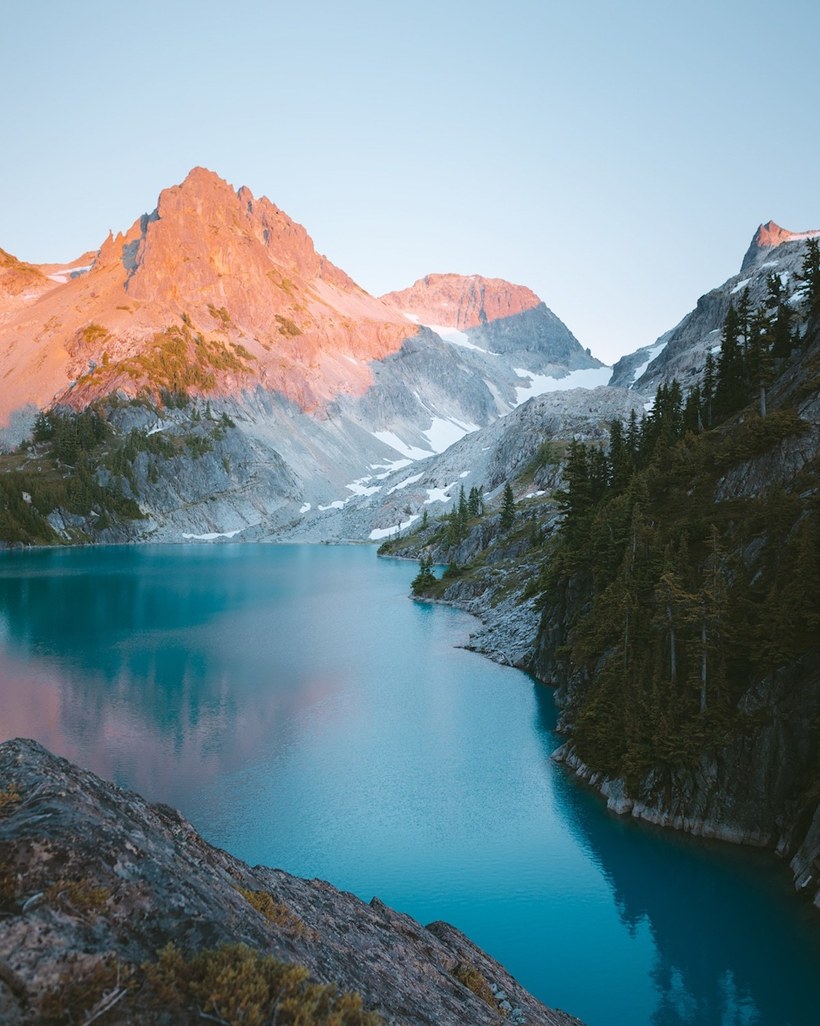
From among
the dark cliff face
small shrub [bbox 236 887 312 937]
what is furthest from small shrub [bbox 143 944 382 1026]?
the dark cliff face

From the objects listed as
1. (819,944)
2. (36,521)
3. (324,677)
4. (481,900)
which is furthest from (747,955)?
(36,521)

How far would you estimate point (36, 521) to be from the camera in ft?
624

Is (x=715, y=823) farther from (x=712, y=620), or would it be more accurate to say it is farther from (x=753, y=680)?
(x=712, y=620)

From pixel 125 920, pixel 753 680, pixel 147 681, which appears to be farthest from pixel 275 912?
pixel 147 681

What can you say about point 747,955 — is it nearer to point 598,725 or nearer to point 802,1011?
point 802,1011

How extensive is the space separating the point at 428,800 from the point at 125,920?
35.6m

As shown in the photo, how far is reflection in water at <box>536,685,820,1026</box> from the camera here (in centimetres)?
2648

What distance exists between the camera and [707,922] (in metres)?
31.3

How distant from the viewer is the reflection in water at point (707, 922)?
86.9 ft

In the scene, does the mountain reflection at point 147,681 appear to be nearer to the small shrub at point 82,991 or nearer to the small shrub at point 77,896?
the small shrub at point 77,896

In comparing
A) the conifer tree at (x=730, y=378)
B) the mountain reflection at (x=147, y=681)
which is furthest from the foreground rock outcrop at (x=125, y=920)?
the conifer tree at (x=730, y=378)

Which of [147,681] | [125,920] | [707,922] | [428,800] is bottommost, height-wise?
[147,681]

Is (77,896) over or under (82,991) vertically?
over

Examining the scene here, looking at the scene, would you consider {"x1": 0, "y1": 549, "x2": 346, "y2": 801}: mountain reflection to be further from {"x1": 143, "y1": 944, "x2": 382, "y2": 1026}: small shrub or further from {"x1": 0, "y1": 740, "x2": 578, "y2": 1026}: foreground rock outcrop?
{"x1": 143, "y1": 944, "x2": 382, "y2": 1026}: small shrub
